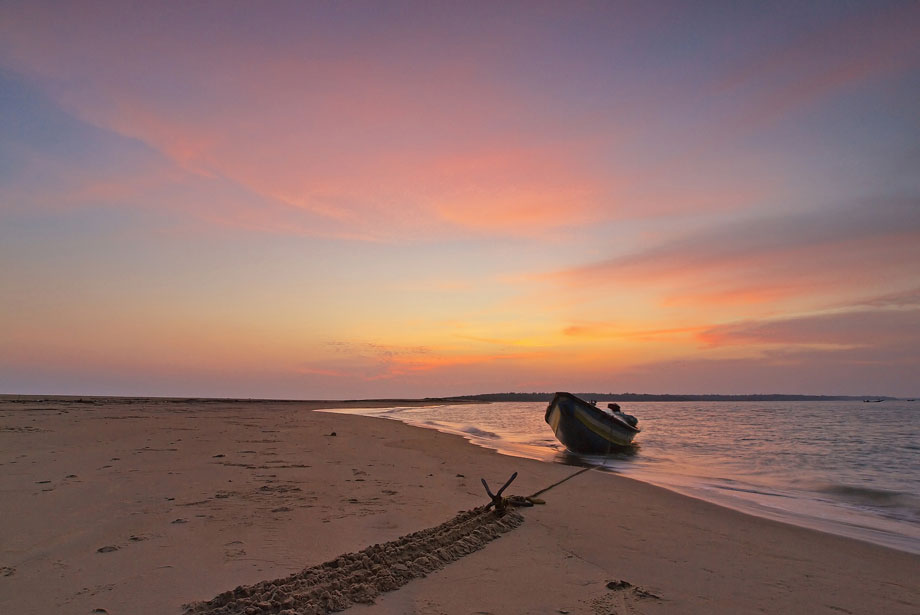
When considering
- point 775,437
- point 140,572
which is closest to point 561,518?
point 140,572

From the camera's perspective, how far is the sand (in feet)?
12.8

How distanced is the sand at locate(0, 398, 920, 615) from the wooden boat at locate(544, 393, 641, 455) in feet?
32.1

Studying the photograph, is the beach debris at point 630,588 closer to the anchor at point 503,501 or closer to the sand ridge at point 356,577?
the sand ridge at point 356,577

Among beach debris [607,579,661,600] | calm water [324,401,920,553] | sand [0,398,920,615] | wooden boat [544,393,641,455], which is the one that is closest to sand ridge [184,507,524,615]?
sand [0,398,920,615]

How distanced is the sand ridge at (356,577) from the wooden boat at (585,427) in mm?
13799

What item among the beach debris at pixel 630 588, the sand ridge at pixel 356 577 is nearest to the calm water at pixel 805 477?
the beach debris at pixel 630 588

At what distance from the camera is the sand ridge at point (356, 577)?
3.55m

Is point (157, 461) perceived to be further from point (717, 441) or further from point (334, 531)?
point (717, 441)

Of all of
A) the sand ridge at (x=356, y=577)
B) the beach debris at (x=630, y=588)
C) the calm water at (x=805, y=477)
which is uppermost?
the sand ridge at (x=356, y=577)

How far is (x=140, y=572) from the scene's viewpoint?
13.6 feet

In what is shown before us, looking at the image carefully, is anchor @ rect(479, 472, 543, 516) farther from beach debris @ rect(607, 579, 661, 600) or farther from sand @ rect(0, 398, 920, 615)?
beach debris @ rect(607, 579, 661, 600)

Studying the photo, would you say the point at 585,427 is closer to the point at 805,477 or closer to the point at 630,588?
the point at 805,477

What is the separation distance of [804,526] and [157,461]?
37.7 ft

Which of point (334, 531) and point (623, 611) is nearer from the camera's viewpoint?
point (623, 611)
